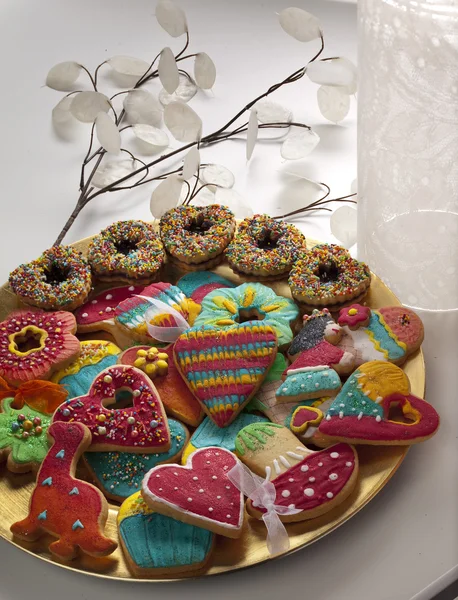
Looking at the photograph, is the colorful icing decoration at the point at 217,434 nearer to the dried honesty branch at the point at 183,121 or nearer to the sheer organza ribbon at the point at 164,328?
the sheer organza ribbon at the point at 164,328

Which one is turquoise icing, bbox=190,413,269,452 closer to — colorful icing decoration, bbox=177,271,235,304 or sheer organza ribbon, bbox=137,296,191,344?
sheer organza ribbon, bbox=137,296,191,344

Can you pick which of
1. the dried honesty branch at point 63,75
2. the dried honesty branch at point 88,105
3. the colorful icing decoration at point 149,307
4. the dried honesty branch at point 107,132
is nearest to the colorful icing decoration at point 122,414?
the colorful icing decoration at point 149,307

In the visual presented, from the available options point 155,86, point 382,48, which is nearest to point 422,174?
point 382,48

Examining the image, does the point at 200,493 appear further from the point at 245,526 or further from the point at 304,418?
the point at 304,418

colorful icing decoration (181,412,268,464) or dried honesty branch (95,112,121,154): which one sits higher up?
dried honesty branch (95,112,121,154)

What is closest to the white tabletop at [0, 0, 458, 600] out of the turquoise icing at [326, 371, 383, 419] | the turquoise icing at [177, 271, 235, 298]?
the turquoise icing at [326, 371, 383, 419]

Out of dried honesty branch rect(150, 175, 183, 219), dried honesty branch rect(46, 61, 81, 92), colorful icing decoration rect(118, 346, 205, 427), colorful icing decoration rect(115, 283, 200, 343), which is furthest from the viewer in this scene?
dried honesty branch rect(46, 61, 81, 92)
